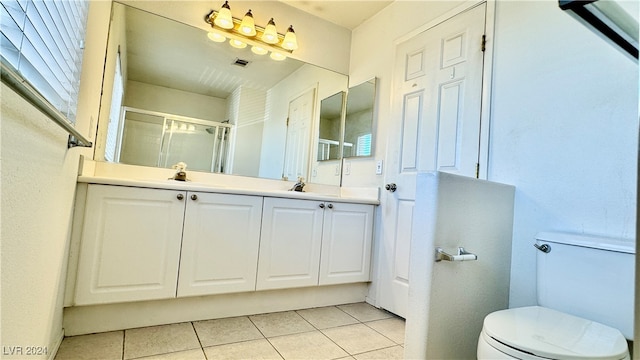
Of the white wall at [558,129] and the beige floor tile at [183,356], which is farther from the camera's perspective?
the beige floor tile at [183,356]

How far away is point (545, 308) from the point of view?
122 cm

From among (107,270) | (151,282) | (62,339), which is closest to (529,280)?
(151,282)

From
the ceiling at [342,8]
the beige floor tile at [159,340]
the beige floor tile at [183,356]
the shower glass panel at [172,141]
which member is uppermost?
the ceiling at [342,8]

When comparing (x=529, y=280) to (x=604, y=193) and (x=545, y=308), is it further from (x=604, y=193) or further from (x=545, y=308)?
(x=604, y=193)

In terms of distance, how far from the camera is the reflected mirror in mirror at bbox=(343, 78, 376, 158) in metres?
2.57

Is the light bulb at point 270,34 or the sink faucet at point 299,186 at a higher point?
the light bulb at point 270,34

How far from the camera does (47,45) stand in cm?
85

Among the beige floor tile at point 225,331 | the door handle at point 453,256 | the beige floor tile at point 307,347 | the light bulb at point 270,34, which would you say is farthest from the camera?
the light bulb at point 270,34

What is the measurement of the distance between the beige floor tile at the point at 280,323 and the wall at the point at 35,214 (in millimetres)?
984

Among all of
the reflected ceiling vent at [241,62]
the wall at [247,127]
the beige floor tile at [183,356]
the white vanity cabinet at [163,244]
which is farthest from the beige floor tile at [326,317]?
the reflected ceiling vent at [241,62]

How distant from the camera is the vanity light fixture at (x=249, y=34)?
230 centimetres

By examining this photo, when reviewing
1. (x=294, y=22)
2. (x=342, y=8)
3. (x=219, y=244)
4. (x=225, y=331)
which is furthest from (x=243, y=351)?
(x=342, y=8)

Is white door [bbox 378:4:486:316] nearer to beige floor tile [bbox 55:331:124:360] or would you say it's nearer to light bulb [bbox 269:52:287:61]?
light bulb [bbox 269:52:287:61]

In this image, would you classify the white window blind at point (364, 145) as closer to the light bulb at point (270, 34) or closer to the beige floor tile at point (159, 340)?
the light bulb at point (270, 34)
